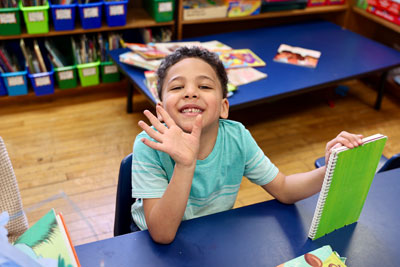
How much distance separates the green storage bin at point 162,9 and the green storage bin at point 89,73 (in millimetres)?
553

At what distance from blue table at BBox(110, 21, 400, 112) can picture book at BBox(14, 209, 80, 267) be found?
1.48 m

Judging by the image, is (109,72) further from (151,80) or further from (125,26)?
(151,80)

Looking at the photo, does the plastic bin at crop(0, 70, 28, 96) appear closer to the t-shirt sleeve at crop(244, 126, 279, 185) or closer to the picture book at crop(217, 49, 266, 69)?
the picture book at crop(217, 49, 266, 69)

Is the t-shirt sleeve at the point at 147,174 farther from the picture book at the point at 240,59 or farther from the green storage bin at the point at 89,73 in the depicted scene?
the green storage bin at the point at 89,73

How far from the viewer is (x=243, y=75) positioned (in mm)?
2387

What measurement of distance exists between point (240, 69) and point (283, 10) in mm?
1065

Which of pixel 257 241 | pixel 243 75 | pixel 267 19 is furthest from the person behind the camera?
pixel 267 19

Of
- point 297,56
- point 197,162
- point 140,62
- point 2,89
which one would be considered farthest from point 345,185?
point 2,89

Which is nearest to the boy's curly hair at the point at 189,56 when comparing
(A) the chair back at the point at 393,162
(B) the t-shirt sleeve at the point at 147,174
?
(B) the t-shirt sleeve at the point at 147,174

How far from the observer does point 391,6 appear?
10.1 feet

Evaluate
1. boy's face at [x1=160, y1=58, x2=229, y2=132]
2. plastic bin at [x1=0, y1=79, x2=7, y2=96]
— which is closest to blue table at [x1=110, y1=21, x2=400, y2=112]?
plastic bin at [x1=0, y1=79, x2=7, y2=96]

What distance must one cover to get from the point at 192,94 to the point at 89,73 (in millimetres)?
2036

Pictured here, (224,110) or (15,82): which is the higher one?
(224,110)

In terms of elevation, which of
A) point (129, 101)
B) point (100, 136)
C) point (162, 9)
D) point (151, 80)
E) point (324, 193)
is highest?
point (324, 193)
